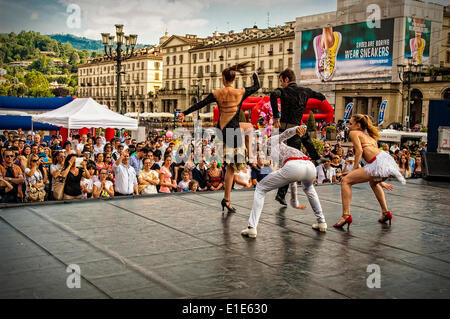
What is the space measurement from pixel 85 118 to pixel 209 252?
1042cm

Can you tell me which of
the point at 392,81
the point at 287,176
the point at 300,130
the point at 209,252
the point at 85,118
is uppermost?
the point at 392,81

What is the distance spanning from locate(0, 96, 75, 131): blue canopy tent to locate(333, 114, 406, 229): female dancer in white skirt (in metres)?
17.7

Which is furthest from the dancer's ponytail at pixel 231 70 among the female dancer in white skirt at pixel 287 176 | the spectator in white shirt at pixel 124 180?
the spectator in white shirt at pixel 124 180

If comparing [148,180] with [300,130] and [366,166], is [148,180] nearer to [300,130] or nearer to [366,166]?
[300,130]

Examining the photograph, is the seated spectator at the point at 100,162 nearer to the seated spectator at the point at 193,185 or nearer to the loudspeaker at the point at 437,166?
the seated spectator at the point at 193,185

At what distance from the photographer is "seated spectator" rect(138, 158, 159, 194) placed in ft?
28.7

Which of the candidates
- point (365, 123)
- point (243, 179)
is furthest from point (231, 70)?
point (243, 179)

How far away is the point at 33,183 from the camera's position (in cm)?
771

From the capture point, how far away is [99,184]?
28.7ft

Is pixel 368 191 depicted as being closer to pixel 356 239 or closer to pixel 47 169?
pixel 356 239

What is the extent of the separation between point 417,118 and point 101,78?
80648 mm

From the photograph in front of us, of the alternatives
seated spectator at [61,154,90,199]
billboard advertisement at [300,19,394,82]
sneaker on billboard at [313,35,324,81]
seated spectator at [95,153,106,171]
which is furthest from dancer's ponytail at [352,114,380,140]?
sneaker on billboard at [313,35,324,81]

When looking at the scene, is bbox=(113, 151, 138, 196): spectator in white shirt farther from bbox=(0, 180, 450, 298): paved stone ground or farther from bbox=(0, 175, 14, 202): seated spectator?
bbox=(0, 175, 14, 202): seated spectator

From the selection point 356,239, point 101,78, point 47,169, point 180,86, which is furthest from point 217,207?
point 101,78
